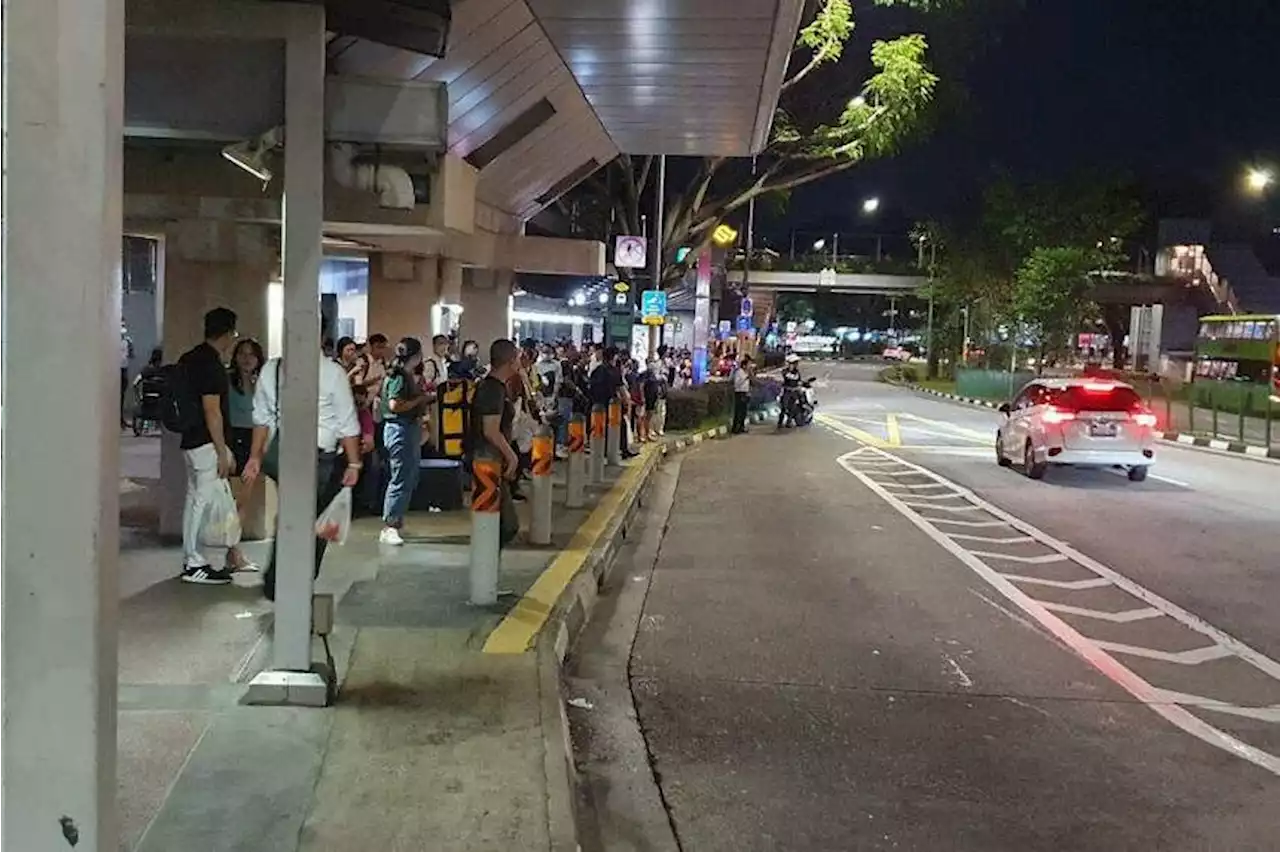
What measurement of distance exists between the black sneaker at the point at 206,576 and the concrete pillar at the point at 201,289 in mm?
1575

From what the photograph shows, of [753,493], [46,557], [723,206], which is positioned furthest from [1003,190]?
[46,557]

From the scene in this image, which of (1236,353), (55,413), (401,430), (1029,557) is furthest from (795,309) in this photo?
(55,413)

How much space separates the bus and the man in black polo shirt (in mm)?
27982

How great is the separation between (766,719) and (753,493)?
33.9ft

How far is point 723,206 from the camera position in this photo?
3212 cm

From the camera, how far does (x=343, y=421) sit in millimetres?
8070

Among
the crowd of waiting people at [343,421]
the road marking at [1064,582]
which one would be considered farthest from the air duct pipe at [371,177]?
the road marking at [1064,582]

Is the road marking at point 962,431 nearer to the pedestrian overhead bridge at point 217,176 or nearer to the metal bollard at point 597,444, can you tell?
the pedestrian overhead bridge at point 217,176

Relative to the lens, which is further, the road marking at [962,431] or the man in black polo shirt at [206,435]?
the road marking at [962,431]

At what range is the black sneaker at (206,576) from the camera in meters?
9.09

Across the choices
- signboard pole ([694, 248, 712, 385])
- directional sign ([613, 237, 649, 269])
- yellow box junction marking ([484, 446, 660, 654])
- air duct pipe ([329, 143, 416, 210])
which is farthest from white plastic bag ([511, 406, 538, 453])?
signboard pole ([694, 248, 712, 385])

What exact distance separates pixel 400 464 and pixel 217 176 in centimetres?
278

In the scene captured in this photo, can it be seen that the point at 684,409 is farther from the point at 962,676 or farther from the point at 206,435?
the point at 962,676

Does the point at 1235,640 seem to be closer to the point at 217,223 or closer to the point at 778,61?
the point at 778,61
